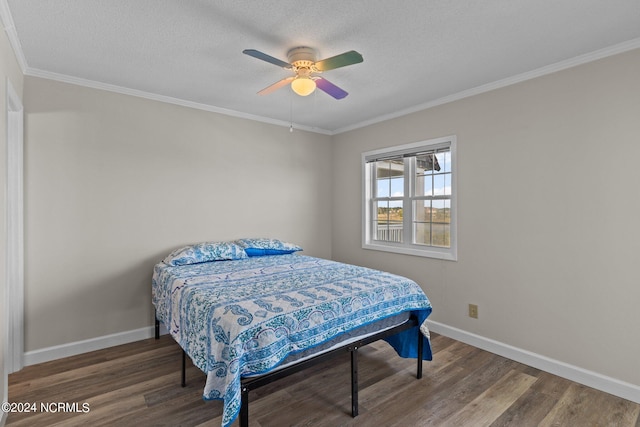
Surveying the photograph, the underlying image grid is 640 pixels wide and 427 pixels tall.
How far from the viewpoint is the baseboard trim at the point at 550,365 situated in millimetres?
2260

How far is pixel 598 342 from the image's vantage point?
93.9 inches

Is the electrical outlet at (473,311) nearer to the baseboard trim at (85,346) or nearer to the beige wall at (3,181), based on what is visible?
the baseboard trim at (85,346)

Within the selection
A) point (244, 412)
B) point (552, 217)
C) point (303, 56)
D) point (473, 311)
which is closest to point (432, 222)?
point (473, 311)

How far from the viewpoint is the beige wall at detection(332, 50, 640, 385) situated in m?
2.28

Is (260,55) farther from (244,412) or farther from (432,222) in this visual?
(432,222)

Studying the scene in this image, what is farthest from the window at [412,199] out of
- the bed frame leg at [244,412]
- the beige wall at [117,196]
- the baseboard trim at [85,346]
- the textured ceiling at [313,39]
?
the baseboard trim at [85,346]

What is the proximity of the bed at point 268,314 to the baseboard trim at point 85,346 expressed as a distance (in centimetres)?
45

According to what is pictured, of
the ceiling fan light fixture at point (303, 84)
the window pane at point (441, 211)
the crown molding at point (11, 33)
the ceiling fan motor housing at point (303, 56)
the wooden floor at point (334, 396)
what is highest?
the crown molding at point (11, 33)

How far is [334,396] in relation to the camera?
7.39 ft

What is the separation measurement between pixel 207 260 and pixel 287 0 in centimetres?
232

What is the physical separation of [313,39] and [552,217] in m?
2.33

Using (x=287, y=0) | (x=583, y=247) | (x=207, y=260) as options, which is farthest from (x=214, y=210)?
(x=583, y=247)

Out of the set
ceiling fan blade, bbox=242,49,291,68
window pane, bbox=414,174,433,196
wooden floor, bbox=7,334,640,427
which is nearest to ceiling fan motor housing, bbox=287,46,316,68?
ceiling fan blade, bbox=242,49,291,68

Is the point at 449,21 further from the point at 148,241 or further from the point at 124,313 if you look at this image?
the point at 124,313
